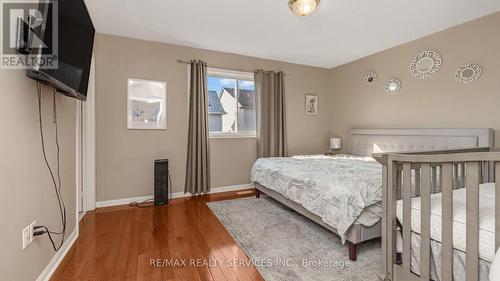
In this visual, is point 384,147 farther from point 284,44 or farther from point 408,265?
point 408,265

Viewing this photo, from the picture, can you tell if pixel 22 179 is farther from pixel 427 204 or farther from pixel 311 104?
pixel 311 104

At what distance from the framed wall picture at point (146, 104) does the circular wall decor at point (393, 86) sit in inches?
150

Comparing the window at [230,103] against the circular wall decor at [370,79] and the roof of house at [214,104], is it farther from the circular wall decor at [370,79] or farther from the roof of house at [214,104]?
the circular wall decor at [370,79]

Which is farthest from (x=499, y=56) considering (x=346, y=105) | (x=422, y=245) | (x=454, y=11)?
(x=422, y=245)

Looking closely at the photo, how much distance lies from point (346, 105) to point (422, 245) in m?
3.76

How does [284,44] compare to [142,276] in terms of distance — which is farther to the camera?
[284,44]

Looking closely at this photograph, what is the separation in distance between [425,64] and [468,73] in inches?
21.4

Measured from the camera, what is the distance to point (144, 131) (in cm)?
336

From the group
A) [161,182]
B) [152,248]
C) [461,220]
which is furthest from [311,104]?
[152,248]

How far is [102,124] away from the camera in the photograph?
3.12 meters

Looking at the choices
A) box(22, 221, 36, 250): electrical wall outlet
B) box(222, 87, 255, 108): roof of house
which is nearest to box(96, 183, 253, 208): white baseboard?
box(222, 87, 255, 108): roof of house

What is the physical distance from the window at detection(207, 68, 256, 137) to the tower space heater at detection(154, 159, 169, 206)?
39.5 inches

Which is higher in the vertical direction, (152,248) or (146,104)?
(146,104)

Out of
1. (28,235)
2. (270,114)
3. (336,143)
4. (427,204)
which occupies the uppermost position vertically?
(270,114)
